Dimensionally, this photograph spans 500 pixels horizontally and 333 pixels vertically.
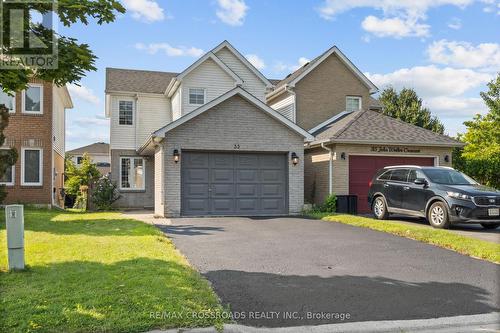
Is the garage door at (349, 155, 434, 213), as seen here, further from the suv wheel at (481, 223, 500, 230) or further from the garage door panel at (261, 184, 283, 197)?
the suv wheel at (481, 223, 500, 230)

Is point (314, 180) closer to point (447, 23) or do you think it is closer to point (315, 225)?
point (315, 225)

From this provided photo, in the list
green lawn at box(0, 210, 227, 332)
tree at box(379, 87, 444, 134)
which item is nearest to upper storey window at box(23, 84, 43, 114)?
green lawn at box(0, 210, 227, 332)

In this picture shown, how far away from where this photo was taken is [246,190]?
16703mm

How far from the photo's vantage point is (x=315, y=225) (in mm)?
13320

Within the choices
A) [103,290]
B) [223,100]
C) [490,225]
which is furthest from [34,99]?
[490,225]

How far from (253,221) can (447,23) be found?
8.82 m

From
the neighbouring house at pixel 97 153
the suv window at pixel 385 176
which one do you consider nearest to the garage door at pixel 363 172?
the suv window at pixel 385 176

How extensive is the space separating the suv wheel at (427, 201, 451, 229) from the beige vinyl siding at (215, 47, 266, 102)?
12996mm

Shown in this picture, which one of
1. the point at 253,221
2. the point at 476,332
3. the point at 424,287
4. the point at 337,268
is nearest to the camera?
the point at 476,332

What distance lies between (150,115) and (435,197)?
52.9ft

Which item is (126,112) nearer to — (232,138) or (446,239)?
(232,138)

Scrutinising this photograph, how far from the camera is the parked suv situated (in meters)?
12.0

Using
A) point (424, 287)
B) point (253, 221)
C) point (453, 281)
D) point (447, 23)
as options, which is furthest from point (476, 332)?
point (447, 23)

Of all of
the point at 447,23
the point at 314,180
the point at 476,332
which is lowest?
the point at 476,332
